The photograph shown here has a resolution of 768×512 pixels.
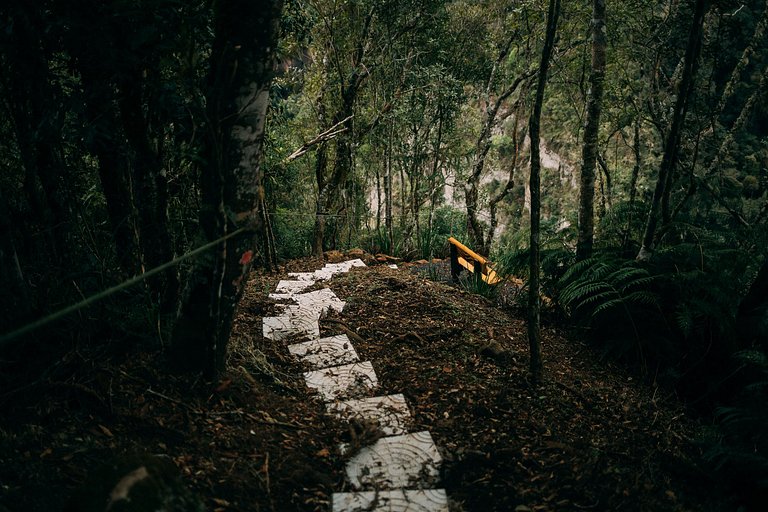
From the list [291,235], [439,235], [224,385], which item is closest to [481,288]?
[224,385]

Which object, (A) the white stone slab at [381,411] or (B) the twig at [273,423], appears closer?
(B) the twig at [273,423]

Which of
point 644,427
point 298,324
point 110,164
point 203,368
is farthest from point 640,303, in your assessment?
point 110,164

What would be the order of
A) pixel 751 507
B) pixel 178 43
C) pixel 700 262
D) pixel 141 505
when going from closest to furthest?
pixel 141 505 < pixel 178 43 < pixel 751 507 < pixel 700 262

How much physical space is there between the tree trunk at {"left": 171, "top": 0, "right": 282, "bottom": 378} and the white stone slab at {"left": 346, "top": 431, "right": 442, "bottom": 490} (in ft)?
3.24

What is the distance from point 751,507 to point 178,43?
371 centimetres

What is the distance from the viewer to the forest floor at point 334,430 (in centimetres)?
200

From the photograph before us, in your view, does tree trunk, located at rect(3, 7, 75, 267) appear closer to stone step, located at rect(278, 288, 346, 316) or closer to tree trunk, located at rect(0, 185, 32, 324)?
tree trunk, located at rect(0, 185, 32, 324)

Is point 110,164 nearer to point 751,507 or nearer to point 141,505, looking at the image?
point 141,505

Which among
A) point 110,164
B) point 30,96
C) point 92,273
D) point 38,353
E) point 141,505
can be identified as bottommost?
point 141,505

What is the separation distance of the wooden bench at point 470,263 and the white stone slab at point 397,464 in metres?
A: 3.21

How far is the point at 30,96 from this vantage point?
2369 millimetres

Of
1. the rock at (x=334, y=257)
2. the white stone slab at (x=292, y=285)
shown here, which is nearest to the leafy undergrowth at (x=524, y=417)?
the white stone slab at (x=292, y=285)

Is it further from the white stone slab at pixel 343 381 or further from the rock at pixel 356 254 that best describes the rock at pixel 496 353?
the rock at pixel 356 254

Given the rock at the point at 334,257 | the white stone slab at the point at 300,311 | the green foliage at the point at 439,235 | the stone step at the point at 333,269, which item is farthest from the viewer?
the green foliage at the point at 439,235
